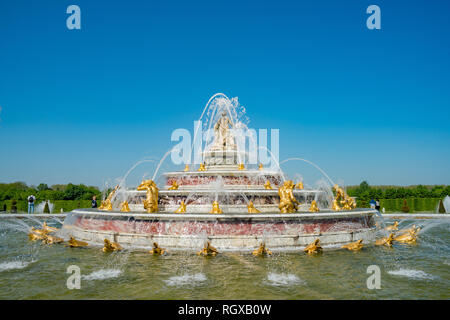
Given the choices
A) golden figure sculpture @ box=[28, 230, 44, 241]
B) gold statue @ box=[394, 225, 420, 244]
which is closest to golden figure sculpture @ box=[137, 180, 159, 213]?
golden figure sculpture @ box=[28, 230, 44, 241]

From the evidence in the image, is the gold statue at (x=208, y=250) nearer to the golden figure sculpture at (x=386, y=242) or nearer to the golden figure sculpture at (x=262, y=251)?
the golden figure sculpture at (x=262, y=251)

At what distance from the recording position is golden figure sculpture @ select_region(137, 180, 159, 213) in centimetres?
1591

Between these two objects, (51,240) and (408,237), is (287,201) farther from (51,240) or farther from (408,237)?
(51,240)

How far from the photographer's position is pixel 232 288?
8.97 metres

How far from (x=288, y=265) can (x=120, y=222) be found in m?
8.13

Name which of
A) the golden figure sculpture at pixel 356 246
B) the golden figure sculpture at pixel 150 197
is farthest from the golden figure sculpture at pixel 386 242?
the golden figure sculpture at pixel 150 197

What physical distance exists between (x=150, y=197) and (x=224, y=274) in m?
7.16

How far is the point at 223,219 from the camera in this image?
1370cm

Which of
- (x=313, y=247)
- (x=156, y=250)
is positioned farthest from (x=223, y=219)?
(x=313, y=247)

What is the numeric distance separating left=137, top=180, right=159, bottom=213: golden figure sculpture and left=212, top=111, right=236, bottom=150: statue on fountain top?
10198 mm

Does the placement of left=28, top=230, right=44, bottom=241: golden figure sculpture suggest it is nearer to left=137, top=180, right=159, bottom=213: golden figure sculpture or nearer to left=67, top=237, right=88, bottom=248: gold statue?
left=67, top=237, right=88, bottom=248: gold statue

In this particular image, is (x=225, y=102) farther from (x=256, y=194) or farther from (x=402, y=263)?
(x=402, y=263)

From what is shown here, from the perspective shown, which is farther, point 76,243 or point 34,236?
point 34,236
